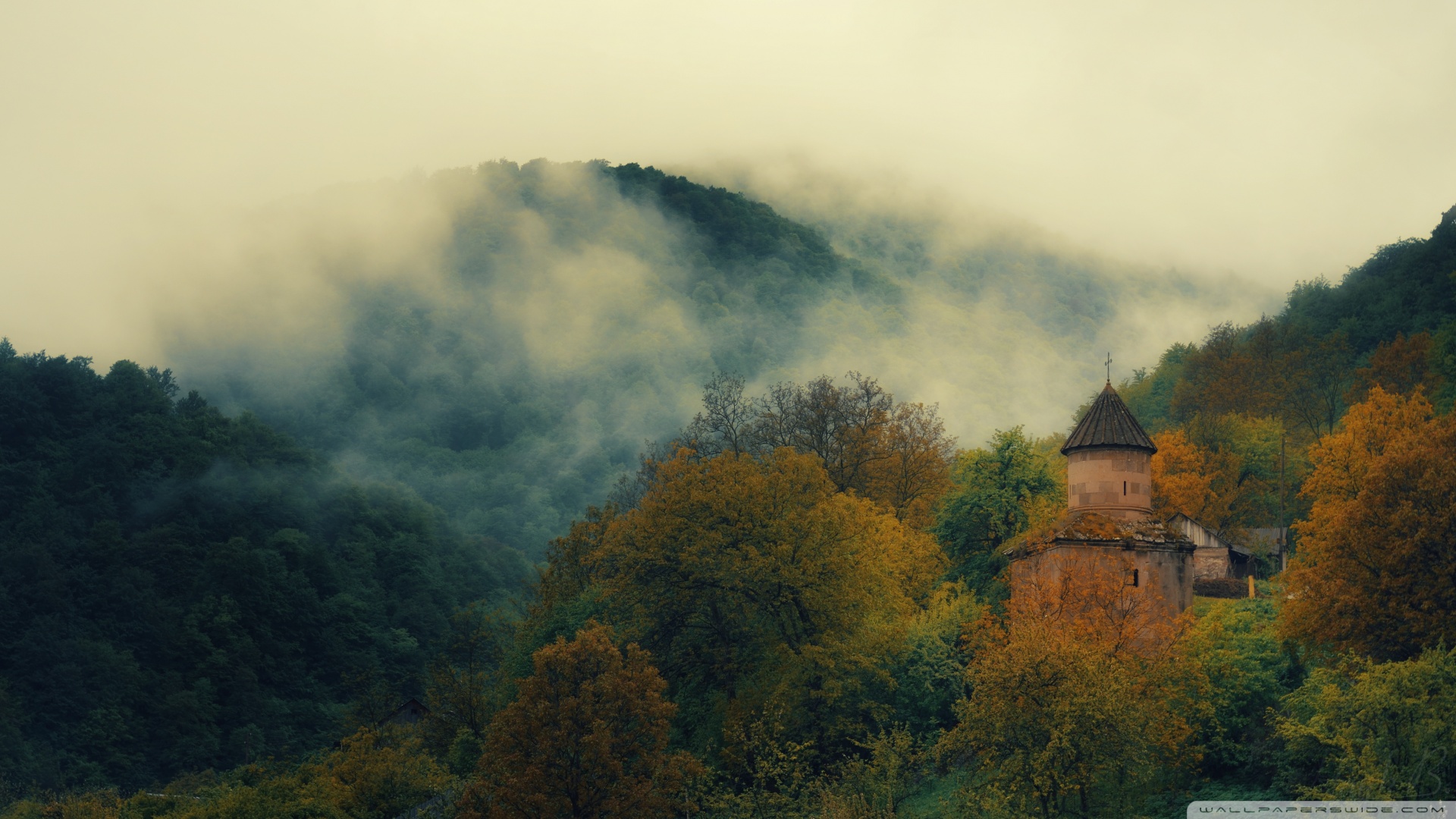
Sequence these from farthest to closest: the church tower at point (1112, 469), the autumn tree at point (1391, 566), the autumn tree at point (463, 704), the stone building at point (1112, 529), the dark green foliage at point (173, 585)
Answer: the dark green foliage at point (173, 585)
the autumn tree at point (463, 704)
the church tower at point (1112, 469)
the stone building at point (1112, 529)
the autumn tree at point (1391, 566)

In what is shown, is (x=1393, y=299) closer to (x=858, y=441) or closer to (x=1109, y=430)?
(x=858, y=441)

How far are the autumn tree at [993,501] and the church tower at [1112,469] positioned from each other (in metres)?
5.38

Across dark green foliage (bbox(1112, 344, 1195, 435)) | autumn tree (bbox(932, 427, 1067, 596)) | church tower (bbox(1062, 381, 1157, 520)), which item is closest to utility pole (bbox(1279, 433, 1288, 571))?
dark green foliage (bbox(1112, 344, 1195, 435))

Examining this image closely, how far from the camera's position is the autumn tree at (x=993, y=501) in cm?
4803

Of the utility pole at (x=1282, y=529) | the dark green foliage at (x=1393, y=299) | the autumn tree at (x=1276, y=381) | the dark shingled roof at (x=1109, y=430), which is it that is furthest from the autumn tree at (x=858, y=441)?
the dark green foliage at (x=1393, y=299)

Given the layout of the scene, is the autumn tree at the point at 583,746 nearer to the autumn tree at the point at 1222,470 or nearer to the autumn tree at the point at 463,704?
the autumn tree at the point at 463,704

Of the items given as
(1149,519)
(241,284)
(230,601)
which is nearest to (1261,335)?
(1149,519)

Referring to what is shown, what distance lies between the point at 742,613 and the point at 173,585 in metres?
55.7

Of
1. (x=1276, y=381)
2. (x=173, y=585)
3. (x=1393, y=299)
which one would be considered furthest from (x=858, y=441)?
(x=173, y=585)

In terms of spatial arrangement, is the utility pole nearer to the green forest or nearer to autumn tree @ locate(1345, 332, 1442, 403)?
the green forest

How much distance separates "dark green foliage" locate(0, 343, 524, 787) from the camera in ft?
262

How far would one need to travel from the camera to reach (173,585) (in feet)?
292

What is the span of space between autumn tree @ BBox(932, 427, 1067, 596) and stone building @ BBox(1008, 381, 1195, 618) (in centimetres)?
492

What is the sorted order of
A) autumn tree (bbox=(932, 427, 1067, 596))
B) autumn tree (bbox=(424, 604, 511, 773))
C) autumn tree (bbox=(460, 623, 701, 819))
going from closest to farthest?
autumn tree (bbox=(460, 623, 701, 819))
autumn tree (bbox=(932, 427, 1067, 596))
autumn tree (bbox=(424, 604, 511, 773))
